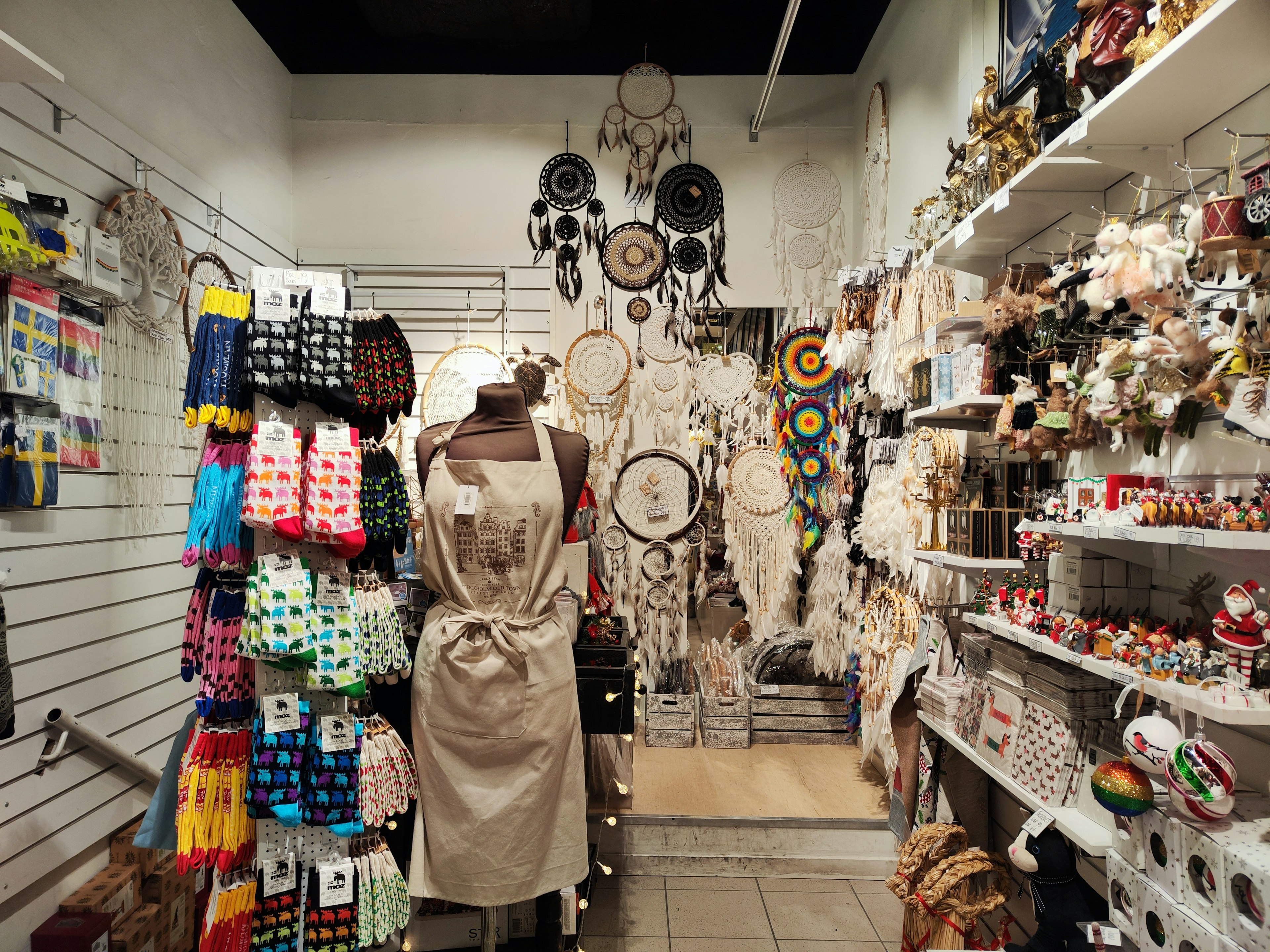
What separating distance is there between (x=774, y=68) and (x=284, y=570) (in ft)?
11.1

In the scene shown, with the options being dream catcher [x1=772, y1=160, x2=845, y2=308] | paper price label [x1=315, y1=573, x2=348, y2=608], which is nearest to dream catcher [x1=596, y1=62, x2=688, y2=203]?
dream catcher [x1=772, y1=160, x2=845, y2=308]

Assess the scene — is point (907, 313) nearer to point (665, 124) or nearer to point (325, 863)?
point (665, 124)

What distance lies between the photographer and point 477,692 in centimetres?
227

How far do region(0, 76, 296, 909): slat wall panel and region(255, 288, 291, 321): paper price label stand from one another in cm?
118

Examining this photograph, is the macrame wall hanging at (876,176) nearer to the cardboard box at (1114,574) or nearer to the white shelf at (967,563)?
the white shelf at (967,563)

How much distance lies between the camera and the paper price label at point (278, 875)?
199 centimetres

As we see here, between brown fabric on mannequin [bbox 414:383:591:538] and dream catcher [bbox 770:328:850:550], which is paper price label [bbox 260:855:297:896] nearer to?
brown fabric on mannequin [bbox 414:383:591:538]

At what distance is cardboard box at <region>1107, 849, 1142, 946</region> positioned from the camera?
160 cm

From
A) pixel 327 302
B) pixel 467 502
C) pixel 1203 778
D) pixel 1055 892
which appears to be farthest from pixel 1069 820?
pixel 327 302

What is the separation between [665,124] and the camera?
15.8 feet

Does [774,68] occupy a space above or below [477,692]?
above

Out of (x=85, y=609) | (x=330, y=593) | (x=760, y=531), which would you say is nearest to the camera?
(x=330, y=593)

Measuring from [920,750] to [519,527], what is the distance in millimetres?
1609

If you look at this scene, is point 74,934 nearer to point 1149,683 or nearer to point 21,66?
point 21,66
